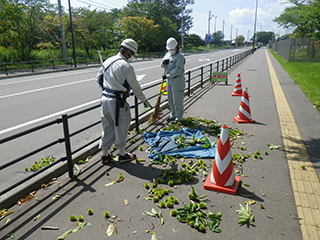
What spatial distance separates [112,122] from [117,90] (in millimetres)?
614

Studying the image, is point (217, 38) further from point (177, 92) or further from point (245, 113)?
point (177, 92)

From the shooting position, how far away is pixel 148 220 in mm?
3158

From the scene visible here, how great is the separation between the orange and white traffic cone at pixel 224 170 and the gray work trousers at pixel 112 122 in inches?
64.4

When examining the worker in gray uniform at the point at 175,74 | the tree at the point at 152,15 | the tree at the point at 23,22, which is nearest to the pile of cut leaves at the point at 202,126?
the worker in gray uniform at the point at 175,74

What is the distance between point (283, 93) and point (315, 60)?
64.6 feet

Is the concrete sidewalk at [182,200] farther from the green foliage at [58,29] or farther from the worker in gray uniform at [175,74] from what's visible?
the green foliage at [58,29]

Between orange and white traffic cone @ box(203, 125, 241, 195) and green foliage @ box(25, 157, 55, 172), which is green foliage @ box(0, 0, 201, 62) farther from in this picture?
orange and white traffic cone @ box(203, 125, 241, 195)

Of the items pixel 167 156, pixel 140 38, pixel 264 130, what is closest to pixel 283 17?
pixel 140 38

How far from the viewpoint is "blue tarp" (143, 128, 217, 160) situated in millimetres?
4995

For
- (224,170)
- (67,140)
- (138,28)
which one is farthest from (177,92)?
(138,28)

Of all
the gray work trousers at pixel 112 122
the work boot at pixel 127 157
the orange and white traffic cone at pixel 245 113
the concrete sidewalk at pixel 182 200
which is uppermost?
the gray work trousers at pixel 112 122

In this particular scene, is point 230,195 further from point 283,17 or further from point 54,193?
point 283,17

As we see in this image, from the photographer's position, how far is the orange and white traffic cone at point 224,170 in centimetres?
380

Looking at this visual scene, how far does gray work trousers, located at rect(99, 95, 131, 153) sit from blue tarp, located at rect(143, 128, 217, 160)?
2.56 ft
